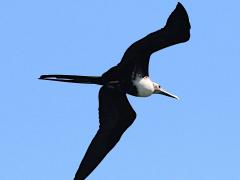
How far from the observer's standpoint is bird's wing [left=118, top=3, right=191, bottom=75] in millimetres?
17078

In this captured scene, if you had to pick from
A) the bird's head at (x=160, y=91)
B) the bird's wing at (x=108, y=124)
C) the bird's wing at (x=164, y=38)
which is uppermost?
the bird's wing at (x=164, y=38)

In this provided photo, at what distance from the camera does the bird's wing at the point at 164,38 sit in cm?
1708

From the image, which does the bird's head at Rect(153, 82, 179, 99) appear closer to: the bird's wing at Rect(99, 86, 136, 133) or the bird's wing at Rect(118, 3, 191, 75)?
the bird's wing at Rect(99, 86, 136, 133)

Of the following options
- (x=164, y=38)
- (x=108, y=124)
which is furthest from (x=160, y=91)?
(x=164, y=38)

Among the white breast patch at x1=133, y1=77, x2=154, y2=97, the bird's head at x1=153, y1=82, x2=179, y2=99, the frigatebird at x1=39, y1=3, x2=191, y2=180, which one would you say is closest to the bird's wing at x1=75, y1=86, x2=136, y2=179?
the frigatebird at x1=39, y1=3, x2=191, y2=180

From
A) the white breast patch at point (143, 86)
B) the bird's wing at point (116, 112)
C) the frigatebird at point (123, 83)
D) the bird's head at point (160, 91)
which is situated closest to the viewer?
the frigatebird at point (123, 83)

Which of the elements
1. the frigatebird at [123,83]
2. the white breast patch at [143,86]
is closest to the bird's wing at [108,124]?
the frigatebird at [123,83]

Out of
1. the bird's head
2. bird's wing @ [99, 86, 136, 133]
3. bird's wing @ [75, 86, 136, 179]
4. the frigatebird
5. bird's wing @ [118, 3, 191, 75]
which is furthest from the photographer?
the bird's head

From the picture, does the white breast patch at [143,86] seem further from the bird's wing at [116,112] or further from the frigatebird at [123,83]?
the bird's wing at [116,112]

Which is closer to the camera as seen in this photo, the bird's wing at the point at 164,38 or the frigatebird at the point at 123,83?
the bird's wing at the point at 164,38

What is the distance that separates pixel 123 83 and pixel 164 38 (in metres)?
1.27

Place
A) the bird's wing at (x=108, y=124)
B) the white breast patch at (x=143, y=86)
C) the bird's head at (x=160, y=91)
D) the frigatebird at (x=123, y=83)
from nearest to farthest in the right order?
1. the frigatebird at (x=123, y=83)
2. the white breast patch at (x=143, y=86)
3. the bird's wing at (x=108, y=124)
4. the bird's head at (x=160, y=91)

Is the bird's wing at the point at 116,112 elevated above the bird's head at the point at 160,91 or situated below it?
below

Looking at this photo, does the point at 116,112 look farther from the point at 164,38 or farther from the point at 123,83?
the point at 164,38
